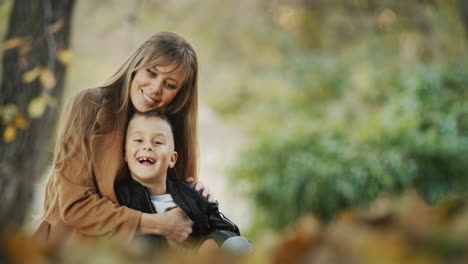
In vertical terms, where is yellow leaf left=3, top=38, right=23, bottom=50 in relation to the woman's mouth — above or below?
above

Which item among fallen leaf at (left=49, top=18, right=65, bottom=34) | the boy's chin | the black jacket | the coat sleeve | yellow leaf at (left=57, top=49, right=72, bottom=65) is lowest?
the coat sleeve

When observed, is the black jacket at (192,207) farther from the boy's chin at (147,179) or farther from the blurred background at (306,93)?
the blurred background at (306,93)

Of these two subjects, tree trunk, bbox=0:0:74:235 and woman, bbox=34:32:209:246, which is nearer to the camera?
woman, bbox=34:32:209:246

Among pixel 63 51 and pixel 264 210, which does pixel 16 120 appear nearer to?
pixel 63 51

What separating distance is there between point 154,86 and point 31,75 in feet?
4.74

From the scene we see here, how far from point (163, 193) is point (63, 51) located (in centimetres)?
167

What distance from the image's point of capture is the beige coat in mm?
1579

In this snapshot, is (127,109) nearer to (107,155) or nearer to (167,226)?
(107,155)

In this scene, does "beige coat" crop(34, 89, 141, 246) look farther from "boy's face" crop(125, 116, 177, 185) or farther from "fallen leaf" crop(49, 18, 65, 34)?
"fallen leaf" crop(49, 18, 65, 34)

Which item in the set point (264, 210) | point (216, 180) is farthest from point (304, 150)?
point (216, 180)

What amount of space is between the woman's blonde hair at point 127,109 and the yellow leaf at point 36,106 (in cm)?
130

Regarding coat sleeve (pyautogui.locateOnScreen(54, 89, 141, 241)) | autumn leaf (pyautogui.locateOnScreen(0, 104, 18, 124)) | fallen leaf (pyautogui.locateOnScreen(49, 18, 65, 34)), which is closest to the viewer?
coat sleeve (pyautogui.locateOnScreen(54, 89, 141, 241))

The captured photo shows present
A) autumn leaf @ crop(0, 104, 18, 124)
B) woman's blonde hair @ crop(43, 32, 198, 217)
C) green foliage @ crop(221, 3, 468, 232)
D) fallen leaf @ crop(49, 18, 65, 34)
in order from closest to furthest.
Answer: woman's blonde hair @ crop(43, 32, 198, 217), autumn leaf @ crop(0, 104, 18, 124), fallen leaf @ crop(49, 18, 65, 34), green foliage @ crop(221, 3, 468, 232)

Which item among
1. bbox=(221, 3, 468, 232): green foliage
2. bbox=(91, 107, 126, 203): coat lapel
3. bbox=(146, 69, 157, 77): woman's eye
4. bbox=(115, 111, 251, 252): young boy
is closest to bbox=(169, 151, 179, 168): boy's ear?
bbox=(115, 111, 251, 252): young boy
